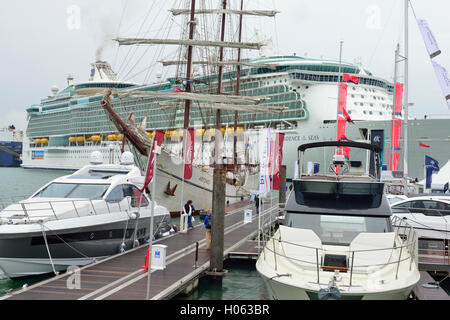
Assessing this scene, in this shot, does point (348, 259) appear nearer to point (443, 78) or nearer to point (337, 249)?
point (337, 249)

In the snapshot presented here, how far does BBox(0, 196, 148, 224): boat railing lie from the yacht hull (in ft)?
1.62

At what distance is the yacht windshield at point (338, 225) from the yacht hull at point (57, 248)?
6.98m

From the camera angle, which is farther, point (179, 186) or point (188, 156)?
point (179, 186)

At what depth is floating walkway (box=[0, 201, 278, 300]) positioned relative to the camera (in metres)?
10.5

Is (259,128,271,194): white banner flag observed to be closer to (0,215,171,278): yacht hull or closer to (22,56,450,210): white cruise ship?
(0,215,171,278): yacht hull

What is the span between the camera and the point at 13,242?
12.6m

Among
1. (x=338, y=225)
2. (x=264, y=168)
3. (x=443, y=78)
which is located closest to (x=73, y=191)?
(x=264, y=168)

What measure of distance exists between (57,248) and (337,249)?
824 cm

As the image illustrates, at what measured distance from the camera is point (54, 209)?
13984 millimetres

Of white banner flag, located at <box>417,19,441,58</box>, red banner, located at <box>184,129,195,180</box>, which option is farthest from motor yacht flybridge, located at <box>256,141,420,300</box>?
white banner flag, located at <box>417,19,441,58</box>

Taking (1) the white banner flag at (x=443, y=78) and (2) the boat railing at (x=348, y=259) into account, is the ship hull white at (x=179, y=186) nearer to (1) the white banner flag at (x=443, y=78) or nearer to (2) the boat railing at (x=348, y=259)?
(1) the white banner flag at (x=443, y=78)

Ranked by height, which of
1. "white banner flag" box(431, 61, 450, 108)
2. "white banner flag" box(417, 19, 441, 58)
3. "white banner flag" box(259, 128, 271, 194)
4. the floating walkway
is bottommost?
the floating walkway

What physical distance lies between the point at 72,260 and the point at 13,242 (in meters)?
1.84

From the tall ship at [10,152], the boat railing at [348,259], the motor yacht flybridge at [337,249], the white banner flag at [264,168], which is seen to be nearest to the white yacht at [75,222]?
the white banner flag at [264,168]
